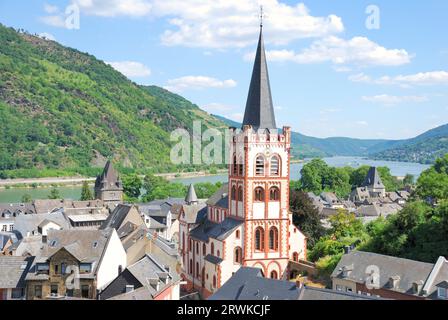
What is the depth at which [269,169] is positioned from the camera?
4669 centimetres

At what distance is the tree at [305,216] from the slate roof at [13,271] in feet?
92.9

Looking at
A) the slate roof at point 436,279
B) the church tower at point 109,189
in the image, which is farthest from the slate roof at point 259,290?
the church tower at point 109,189

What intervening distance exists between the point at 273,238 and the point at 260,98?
38.5 ft

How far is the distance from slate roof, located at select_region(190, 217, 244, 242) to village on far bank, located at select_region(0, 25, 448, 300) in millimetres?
132

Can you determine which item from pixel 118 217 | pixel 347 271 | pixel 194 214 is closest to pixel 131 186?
pixel 118 217

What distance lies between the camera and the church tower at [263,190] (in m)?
46.1

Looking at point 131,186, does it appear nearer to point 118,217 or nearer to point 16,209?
point 16,209

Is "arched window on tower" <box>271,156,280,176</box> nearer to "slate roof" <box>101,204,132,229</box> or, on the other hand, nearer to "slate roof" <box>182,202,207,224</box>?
"slate roof" <box>182,202,207,224</box>

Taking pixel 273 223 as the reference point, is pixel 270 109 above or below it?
above

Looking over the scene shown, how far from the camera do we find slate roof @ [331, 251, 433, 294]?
33.6 m

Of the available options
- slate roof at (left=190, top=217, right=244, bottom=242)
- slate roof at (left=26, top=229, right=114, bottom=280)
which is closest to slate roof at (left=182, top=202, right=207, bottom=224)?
slate roof at (left=190, top=217, right=244, bottom=242)
